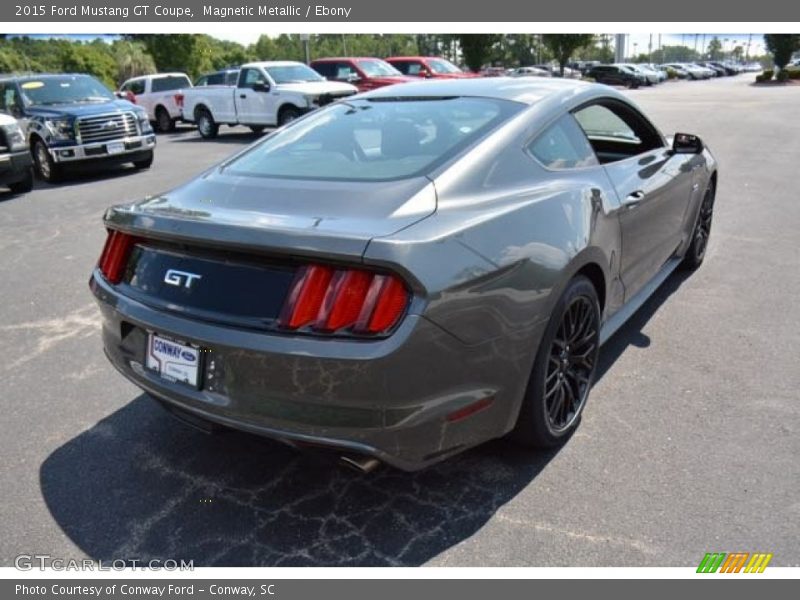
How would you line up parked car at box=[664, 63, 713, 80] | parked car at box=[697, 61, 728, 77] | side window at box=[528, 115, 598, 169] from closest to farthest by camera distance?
side window at box=[528, 115, 598, 169] → parked car at box=[664, 63, 713, 80] → parked car at box=[697, 61, 728, 77]

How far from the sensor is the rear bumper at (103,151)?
10953 millimetres

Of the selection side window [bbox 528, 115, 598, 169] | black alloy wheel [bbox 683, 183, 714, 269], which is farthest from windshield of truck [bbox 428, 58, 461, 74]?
side window [bbox 528, 115, 598, 169]

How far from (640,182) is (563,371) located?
1338 millimetres

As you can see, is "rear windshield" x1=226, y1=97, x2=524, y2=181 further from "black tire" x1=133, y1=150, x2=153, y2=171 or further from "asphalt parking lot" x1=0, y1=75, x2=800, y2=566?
"black tire" x1=133, y1=150, x2=153, y2=171

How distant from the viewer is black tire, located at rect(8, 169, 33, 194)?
10.1 meters

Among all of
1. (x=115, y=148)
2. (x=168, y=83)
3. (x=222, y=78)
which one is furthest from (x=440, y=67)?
(x=115, y=148)

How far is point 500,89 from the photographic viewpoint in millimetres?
3439

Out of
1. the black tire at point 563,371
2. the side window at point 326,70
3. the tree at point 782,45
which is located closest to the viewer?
the black tire at point 563,371

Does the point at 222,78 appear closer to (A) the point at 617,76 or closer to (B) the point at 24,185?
(B) the point at 24,185

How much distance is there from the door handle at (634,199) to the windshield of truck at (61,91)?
36.0 feet

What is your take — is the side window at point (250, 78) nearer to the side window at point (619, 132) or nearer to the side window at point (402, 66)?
the side window at point (402, 66)

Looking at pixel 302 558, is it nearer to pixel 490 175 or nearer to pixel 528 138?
pixel 490 175

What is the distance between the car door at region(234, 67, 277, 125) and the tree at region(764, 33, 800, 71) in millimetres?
51546

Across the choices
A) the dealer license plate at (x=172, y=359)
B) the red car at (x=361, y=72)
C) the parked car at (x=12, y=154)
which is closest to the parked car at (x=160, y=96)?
the red car at (x=361, y=72)
